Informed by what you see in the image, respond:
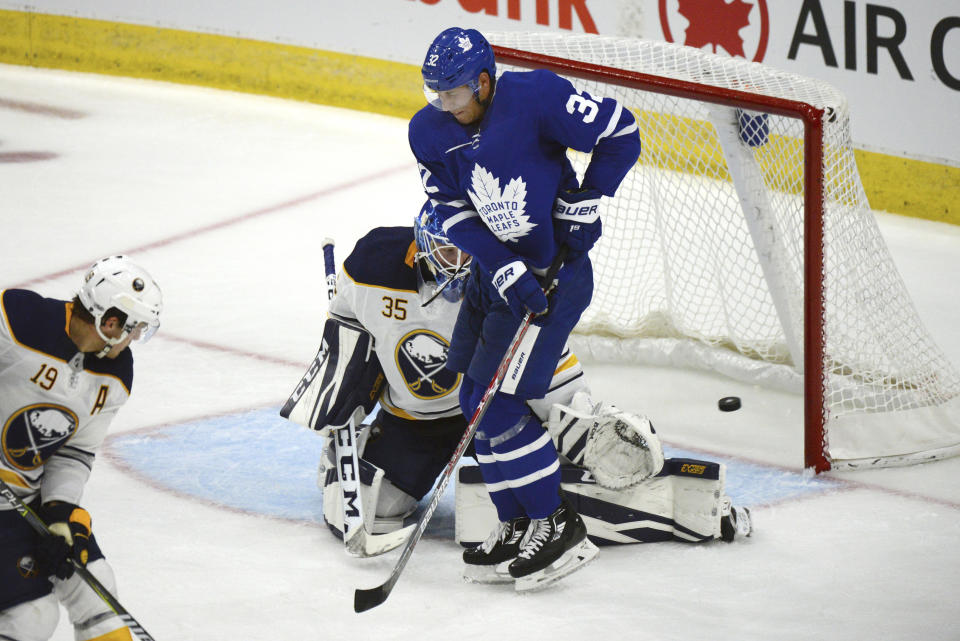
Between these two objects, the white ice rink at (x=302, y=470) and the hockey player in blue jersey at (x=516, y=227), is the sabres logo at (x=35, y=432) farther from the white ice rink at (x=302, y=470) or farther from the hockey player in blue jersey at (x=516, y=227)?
the hockey player in blue jersey at (x=516, y=227)

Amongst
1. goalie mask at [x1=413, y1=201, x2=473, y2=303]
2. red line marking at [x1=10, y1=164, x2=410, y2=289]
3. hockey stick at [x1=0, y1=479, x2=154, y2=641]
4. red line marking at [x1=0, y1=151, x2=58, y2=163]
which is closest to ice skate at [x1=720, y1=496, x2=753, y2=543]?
goalie mask at [x1=413, y1=201, x2=473, y2=303]

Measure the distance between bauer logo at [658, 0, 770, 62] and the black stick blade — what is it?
314cm

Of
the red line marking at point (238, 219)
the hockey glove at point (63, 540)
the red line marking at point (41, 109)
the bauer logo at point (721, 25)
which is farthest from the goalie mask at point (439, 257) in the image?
the red line marking at point (41, 109)

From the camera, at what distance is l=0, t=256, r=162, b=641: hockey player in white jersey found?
239cm

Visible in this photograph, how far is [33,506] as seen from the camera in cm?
256

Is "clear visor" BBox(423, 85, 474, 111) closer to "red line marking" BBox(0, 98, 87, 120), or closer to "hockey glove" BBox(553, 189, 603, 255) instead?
"hockey glove" BBox(553, 189, 603, 255)

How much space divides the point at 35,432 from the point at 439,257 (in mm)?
957

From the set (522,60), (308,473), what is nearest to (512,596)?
(308,473)

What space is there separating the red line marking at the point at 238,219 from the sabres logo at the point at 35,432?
240 cm

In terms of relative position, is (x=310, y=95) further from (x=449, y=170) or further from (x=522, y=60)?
(x=449, y=170)

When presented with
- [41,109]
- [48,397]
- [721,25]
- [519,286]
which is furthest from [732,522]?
[41,109]

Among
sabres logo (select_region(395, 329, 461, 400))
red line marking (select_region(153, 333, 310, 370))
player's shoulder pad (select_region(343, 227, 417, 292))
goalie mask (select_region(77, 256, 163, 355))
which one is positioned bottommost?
red line marking (select_region(153, 333, 310, 370))

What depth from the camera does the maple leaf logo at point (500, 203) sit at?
2.81 metres

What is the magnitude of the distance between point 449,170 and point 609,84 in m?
1.00
